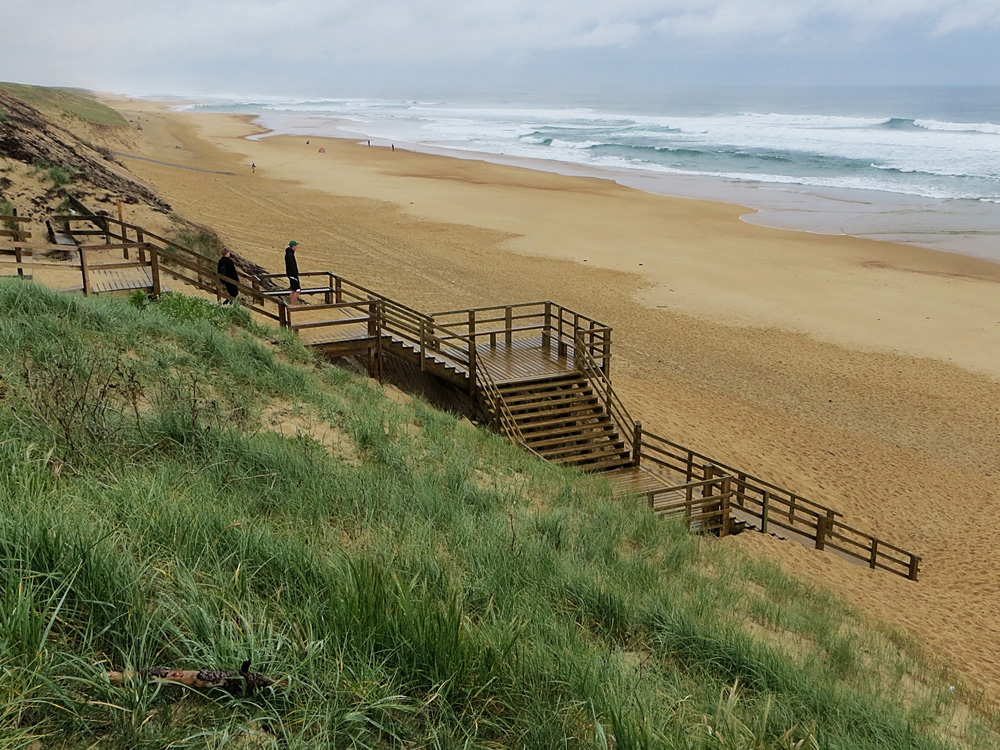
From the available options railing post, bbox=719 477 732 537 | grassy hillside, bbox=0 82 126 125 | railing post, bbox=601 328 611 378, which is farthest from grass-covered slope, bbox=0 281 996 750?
grassy hillside, bbox=0 82 126 125

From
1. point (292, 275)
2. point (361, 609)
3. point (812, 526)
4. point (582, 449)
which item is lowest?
point (812, 526)

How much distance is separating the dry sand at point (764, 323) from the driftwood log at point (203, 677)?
7.16m

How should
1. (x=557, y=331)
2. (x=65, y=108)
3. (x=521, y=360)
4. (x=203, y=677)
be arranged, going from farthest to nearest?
(x=65, y=108) → (x=557, y=331) → (x=521, y=360) → (x=203, y=677)

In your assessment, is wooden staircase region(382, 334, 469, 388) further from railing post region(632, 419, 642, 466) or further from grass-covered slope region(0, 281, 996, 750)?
grass-covered slope region(0, 281, 996, 750)

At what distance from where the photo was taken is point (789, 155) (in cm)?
6912

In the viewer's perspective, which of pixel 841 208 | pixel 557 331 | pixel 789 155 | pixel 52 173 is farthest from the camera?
pixel 789 155

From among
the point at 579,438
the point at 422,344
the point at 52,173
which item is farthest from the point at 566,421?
the point at 52,173

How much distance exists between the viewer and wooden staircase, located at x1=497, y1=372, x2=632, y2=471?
1366 centimetres

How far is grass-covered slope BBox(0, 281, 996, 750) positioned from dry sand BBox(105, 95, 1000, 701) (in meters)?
3.50

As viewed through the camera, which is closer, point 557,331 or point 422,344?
point 422,344

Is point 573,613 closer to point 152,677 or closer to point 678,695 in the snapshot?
point 678,695

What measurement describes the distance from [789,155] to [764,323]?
→ 167 feet

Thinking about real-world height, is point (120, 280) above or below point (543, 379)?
above

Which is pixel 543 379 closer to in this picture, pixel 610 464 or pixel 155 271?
pixel 610 464
